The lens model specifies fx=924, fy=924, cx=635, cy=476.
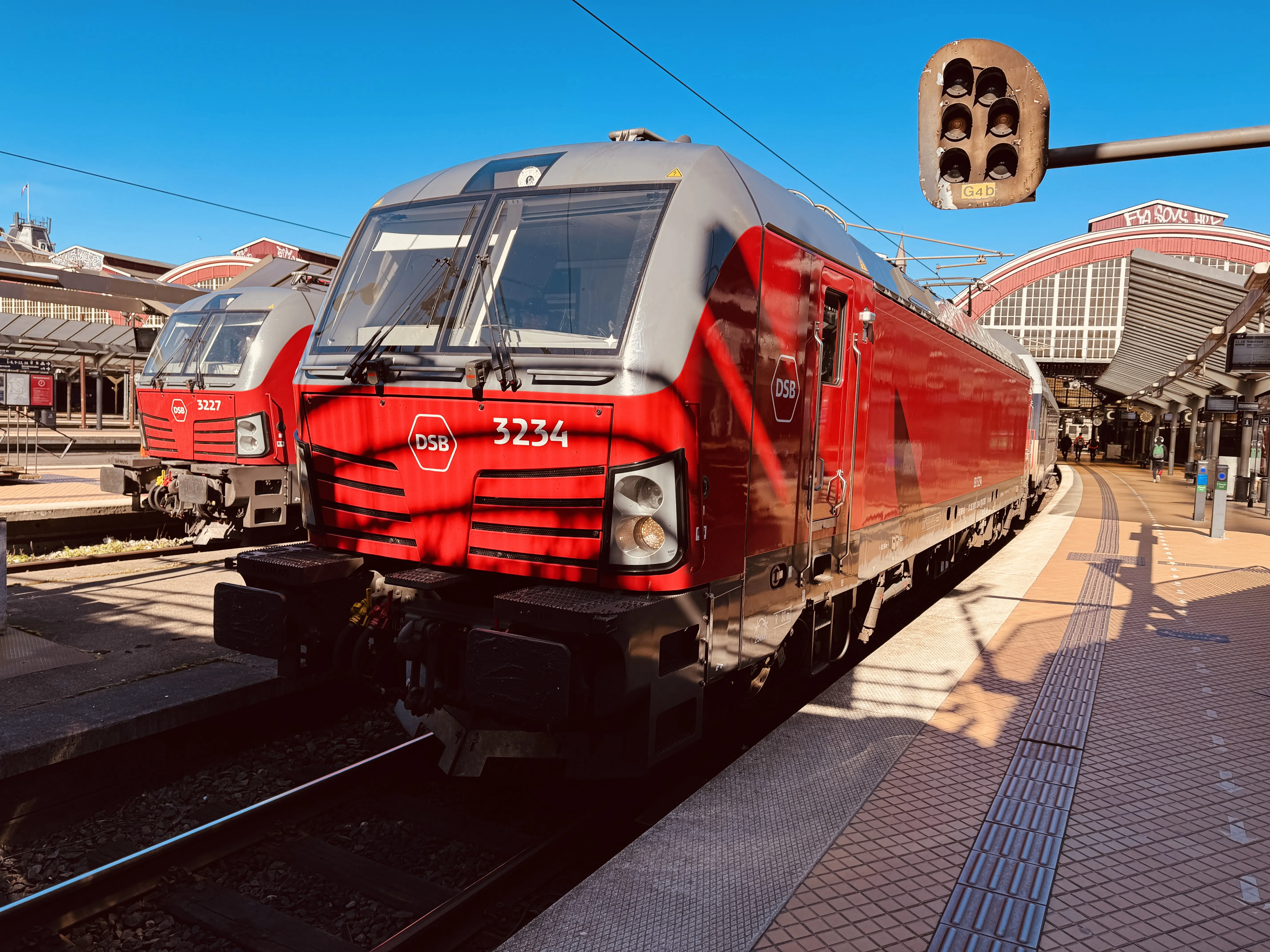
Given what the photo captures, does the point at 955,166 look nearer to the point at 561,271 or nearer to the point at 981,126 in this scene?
the point at 981,126

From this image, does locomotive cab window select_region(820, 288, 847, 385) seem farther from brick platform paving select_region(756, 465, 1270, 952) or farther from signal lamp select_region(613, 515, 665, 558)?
brick platform paving select_region(756, 465, 1270, 952)

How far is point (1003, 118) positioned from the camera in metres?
5.62

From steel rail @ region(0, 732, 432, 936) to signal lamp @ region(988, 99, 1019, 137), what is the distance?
513 centimetres

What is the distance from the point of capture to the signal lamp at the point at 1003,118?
18.2 ft

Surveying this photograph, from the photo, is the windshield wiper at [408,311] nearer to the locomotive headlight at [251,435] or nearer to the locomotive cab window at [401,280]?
the locomotive cab window at [401,280]

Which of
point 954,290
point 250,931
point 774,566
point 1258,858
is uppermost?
point 954,290

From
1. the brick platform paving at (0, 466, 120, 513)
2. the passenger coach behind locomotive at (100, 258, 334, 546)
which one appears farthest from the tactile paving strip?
the brick platform paving at (0, 466, 120, 513)

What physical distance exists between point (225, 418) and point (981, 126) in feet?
28.7

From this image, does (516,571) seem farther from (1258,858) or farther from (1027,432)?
(1027,432)

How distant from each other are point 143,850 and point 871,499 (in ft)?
15.2

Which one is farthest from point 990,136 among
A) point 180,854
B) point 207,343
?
point 207,343

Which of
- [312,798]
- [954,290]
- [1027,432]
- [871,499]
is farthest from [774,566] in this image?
[954,290]

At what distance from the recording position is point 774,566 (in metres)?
4.73

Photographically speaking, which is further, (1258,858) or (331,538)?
(331,538)
